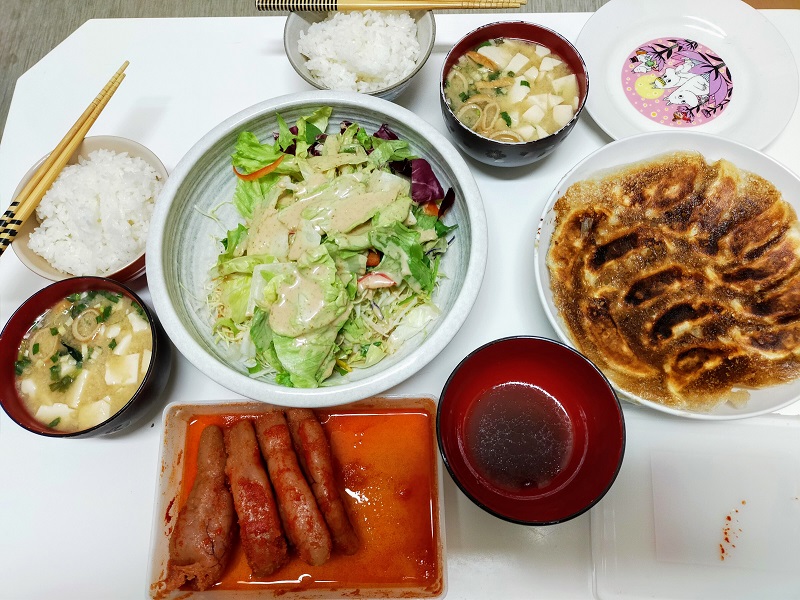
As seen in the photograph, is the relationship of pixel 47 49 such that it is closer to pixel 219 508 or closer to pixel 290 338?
pixel 290 338

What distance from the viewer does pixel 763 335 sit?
1.56m

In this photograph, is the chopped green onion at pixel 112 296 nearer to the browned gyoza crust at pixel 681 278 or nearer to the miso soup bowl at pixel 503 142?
the miso soup bowl at pixel 503 142

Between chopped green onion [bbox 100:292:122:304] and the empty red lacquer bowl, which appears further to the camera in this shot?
chopped green onion [bbox 100:292:122:304]

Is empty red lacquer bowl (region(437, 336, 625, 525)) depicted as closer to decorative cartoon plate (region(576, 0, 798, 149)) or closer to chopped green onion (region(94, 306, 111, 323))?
decorative cartoon plate (region(576, 0, 798, 149))

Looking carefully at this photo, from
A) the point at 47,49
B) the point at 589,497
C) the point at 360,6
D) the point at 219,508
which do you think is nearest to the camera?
the point at 589,497

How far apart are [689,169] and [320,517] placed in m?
1.51

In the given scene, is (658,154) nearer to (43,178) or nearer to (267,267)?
(267,267)

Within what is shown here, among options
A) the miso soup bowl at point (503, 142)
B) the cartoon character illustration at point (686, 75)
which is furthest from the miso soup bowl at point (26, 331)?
the cartoon character illustration at point (686, 75)

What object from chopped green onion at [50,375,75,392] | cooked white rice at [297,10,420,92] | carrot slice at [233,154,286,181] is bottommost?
chopped green onion at [50,375,75,392]

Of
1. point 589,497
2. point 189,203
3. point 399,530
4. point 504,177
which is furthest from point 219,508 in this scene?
point 504,177

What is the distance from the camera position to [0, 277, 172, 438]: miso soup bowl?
1481 millimetres

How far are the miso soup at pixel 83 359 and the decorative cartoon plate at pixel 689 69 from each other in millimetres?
1669

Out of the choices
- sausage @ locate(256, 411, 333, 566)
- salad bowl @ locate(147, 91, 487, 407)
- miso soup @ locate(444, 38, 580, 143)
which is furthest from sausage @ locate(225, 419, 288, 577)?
miso soup @ locate(444, 38, 580, 143)

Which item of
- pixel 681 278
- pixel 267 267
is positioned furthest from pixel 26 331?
pixel 681 278
